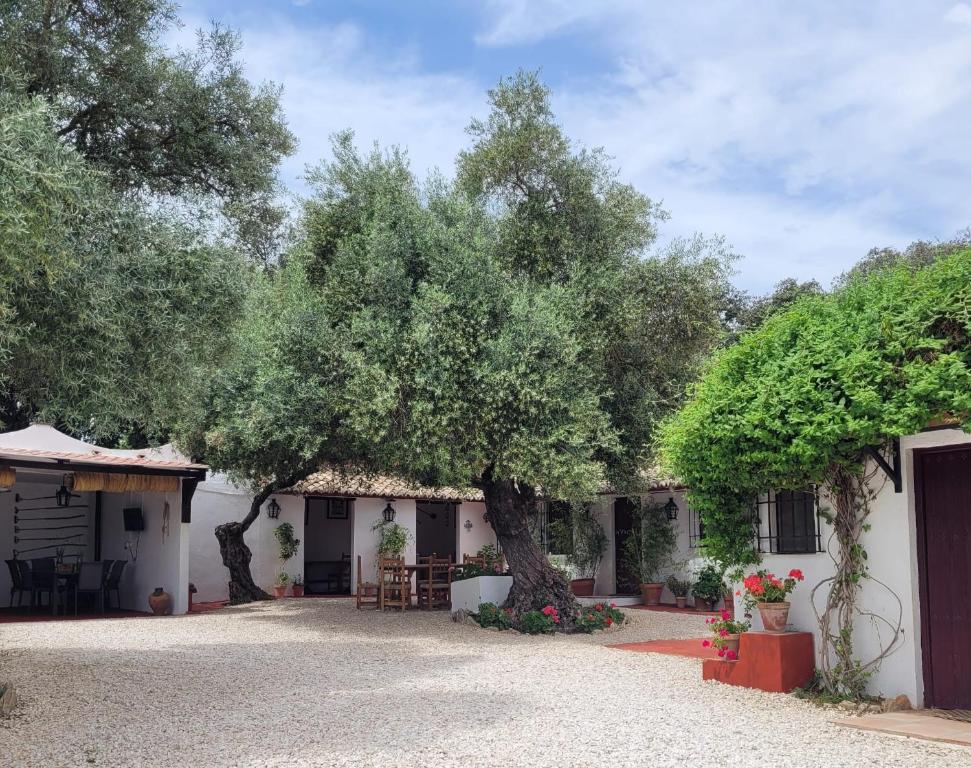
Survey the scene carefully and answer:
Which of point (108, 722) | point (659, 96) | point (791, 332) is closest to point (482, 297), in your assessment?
point (659, 96)

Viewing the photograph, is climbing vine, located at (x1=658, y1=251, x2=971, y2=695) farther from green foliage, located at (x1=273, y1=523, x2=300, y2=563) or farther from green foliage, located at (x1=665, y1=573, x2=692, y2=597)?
green foliage, located at (x1=273, y1=523, x2=300, y2=563)

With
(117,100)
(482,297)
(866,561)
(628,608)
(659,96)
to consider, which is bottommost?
(628,608)

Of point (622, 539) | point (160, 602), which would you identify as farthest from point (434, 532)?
point (160, 602)

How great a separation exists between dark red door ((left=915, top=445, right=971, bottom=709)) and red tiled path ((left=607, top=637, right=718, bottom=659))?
354 cm

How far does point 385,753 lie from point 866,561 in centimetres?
446

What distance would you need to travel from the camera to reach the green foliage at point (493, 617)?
1391 cm

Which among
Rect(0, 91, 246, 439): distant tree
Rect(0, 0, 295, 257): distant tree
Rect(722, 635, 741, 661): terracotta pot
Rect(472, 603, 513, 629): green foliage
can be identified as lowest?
Rect(472, 603, 513, 629): green foliage

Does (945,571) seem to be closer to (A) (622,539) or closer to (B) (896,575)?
(B) (896,575)

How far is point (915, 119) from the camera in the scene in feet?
56.9

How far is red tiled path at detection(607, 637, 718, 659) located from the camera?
436 inches

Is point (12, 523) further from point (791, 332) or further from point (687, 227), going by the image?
point (791, 332)

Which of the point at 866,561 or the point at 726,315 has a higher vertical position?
the point at 726,315

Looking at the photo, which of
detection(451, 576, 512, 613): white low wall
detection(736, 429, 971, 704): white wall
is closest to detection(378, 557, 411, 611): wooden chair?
detection(451, 576, 512, 613): white low wall

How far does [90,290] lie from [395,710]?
4273 millimetres
